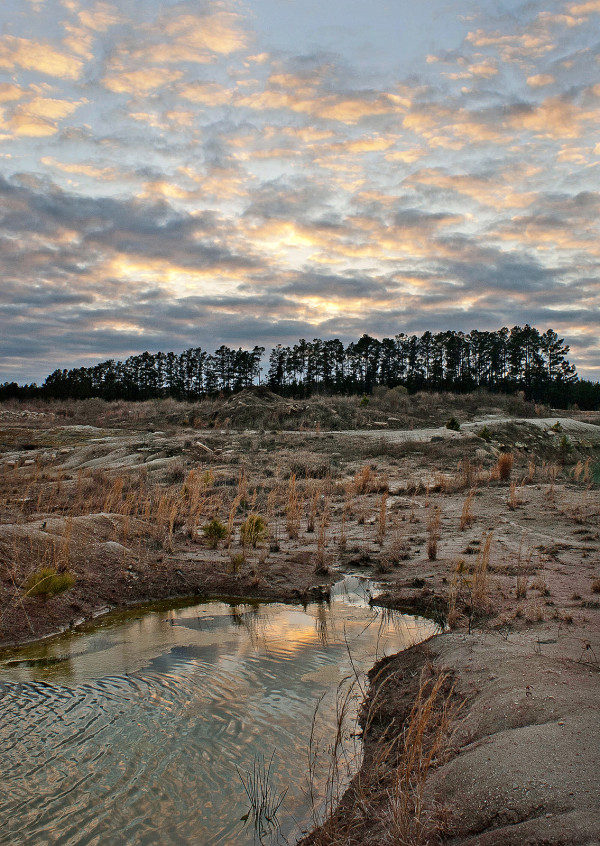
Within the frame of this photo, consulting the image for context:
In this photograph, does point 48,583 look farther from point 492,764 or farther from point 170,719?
point 492,764

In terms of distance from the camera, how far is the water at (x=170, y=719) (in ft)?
10.4

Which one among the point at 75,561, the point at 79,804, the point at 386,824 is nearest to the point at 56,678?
the point at 79,804

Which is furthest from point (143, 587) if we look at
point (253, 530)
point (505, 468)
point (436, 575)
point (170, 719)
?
point (505, 468)

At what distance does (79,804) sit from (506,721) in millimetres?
2681

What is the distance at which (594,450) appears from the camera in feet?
110

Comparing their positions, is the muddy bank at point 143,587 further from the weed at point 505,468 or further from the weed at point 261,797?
the weed at point 505,468

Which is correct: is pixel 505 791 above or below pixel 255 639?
above

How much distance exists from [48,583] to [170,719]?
2.96 meters

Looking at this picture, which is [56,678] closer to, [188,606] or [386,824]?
[188,606]

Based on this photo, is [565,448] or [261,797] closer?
[261,797]

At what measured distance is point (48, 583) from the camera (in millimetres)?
6457

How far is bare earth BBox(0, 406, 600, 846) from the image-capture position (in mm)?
2885

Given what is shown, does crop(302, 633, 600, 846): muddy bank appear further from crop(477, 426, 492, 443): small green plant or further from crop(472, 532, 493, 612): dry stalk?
crop(477, 426, 492, 443): small green plant

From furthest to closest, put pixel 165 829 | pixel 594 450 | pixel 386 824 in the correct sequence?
pixel 594 450 < pixel 165 829 < pixel 386 824
